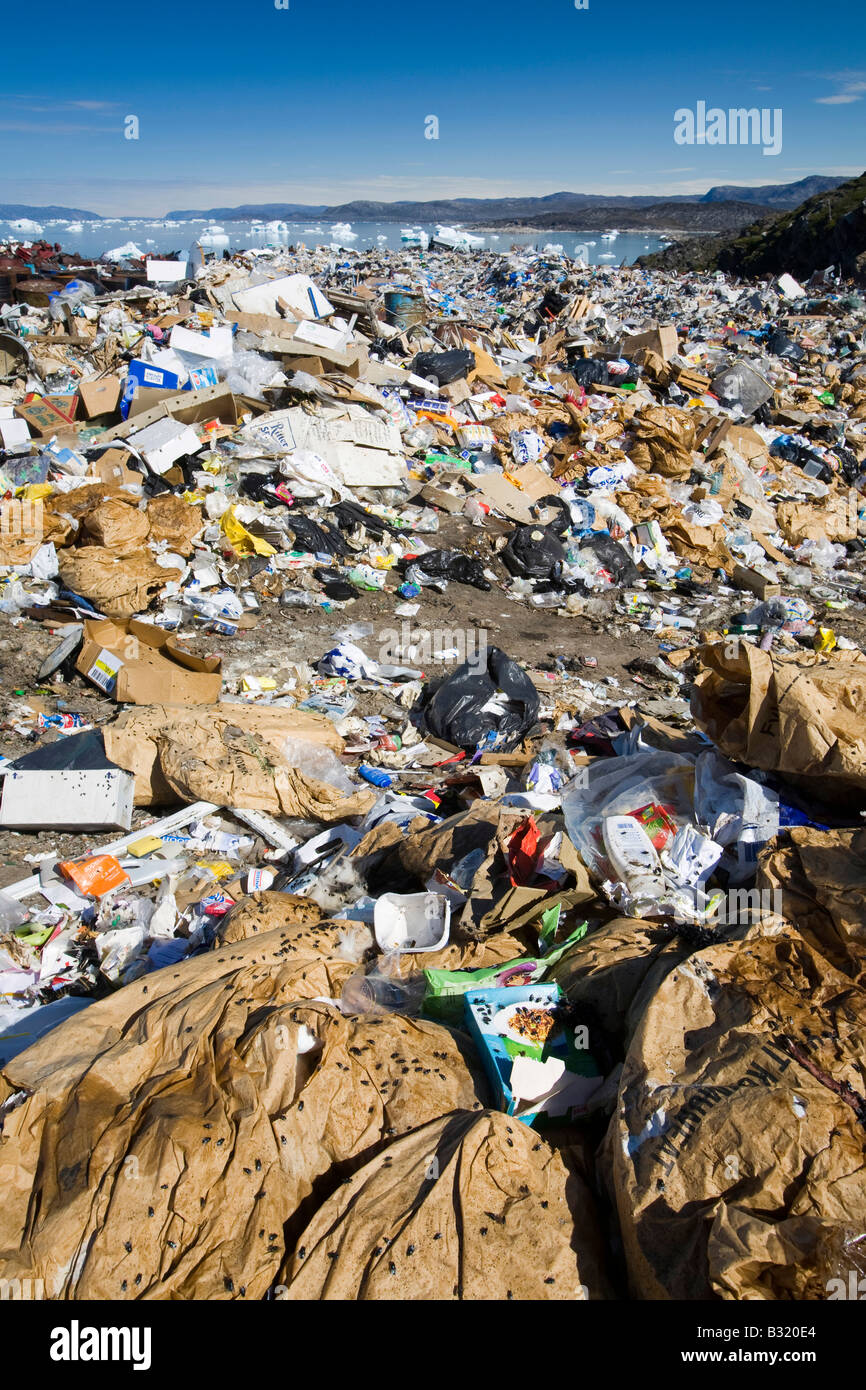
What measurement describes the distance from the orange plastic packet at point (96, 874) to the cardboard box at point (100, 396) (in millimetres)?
5316

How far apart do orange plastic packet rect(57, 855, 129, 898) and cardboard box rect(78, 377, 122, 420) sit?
532 centimetres

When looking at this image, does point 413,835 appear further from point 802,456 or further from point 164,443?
point 802,456

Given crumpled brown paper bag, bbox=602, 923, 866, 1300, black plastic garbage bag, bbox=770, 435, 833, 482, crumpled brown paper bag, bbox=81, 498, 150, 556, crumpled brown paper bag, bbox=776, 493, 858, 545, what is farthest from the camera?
black plastic garbage bag, bbox=770, 435, 833, 482

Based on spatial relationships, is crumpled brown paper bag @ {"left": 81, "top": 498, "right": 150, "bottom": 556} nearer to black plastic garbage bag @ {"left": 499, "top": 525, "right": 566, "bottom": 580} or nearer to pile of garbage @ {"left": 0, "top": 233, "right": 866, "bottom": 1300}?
pile of garbage @ {"left": 0, "top": 233, "right": 866, "bottom": 1300}

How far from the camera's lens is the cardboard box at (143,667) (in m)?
4.13

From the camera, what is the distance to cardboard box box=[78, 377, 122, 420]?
7.02 meters

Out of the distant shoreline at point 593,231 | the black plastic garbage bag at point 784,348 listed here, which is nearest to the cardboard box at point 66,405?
the black plastic garbage bag at point 784,348

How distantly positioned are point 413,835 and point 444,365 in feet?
23.7

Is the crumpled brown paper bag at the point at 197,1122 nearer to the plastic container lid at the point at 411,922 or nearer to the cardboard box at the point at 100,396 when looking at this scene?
the plastic container lid at the point at 411,922

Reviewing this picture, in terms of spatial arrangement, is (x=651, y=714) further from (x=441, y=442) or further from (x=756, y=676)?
(x=441, y=442)

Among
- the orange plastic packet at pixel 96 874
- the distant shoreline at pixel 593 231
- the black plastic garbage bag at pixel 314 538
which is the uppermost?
the distant shoreline at pixel 593 231

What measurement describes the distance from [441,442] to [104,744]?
543 cm

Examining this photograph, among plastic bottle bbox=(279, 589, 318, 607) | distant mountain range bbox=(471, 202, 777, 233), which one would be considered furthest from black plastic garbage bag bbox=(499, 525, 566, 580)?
distant mountain range bbox=(471, 202, 777, 233)

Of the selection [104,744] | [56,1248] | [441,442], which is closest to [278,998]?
[56,1248]
